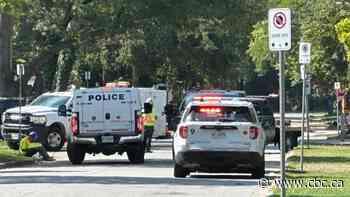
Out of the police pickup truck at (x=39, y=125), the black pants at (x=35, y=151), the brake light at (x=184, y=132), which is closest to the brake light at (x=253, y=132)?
the brake light at (x=184, y=132)

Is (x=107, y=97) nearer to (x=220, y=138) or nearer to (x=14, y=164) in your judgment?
(x=14, y=164)

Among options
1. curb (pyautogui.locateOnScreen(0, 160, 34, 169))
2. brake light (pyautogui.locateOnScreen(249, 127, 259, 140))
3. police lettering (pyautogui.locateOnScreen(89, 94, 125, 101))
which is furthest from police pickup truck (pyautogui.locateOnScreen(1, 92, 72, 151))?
brake light (pyautogui.locateOnScreen(249, 127, 259, 140))

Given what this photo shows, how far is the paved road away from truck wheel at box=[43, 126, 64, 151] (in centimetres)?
696

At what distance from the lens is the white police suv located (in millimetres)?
21344

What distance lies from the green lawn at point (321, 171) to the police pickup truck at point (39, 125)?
27.5ft

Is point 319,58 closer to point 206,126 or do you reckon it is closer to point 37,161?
point 37,161

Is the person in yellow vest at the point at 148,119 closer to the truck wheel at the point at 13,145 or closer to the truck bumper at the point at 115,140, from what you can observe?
the truck bumper at the point at 115,140

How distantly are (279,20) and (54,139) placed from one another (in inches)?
847

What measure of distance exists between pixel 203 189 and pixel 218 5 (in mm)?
24903

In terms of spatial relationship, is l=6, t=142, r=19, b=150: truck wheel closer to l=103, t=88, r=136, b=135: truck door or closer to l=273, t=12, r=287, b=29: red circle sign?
l=103, t=88, r=136, b=135: truck door

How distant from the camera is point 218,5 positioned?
43.0 meters

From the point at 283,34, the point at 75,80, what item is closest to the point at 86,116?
the point at 283,34

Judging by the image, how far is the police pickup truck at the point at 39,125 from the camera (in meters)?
35.1

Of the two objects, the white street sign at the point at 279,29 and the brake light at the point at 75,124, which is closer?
the white street sign at the point at 279,29
